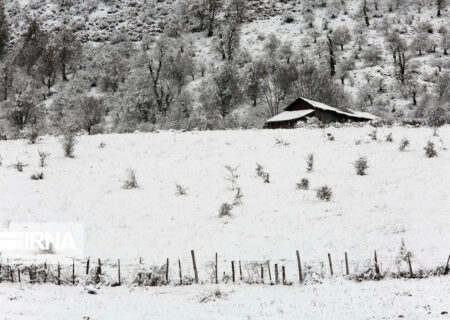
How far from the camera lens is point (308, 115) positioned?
141 feet

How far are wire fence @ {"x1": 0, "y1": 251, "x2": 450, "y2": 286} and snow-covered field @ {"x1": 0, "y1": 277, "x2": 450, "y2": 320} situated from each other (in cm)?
36

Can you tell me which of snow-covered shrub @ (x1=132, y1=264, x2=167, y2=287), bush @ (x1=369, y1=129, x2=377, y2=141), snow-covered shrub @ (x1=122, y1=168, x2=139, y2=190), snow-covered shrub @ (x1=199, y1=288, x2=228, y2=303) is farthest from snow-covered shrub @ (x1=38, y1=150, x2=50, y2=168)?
bush @ (x1=369, y1=129, x2=377, y2=141)

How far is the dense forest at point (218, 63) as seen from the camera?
5038 cm

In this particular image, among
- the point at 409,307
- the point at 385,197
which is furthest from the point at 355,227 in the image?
the point at 409,307

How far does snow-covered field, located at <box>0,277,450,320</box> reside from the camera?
8266 mm

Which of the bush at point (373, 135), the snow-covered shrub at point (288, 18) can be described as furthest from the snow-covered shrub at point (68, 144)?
the snow-covered shrub at point (288, 18)

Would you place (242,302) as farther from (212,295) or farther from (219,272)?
(219,272)

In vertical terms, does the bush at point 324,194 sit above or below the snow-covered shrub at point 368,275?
above

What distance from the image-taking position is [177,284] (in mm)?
10914

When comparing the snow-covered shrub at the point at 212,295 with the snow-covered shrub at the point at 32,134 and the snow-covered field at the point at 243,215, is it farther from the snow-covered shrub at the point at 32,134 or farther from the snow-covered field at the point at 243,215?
the snow-covered shrub at the point at 32,134

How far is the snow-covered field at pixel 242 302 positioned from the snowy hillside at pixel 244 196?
226 cm

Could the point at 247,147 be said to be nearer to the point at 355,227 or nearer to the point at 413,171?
the point at 413,171

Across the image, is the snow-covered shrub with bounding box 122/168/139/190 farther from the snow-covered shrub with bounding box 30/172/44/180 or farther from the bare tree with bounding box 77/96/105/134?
the bare tree with bounding box 77/96/105/134

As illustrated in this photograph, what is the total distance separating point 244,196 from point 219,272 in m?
7.72
